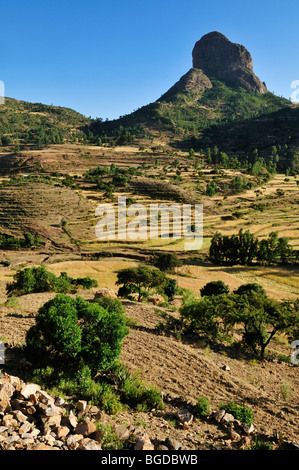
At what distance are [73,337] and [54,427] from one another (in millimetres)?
4502

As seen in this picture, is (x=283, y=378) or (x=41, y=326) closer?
(x=41, y=326)

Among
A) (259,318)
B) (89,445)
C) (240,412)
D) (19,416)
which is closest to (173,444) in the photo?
(89,445)

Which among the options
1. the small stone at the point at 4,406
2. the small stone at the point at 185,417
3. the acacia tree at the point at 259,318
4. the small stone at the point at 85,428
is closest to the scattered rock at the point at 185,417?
the small stone at the point at 185,417

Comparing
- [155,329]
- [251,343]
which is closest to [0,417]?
[155,329]

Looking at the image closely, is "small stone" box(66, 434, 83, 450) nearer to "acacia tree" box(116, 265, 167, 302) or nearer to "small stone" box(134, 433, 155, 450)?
"small stone" box(134, 433, 155, 450)

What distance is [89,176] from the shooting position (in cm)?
13850

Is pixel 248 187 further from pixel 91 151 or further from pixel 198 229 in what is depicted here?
pixel 91 151

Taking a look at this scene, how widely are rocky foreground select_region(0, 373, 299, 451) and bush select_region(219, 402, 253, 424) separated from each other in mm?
886

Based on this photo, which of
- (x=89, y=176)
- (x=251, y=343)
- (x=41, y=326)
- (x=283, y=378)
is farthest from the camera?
(x=89, y=176)

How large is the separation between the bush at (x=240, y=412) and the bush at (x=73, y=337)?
616 cm

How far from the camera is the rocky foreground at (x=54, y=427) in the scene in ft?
27.8

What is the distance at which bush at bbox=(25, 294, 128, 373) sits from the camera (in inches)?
532
